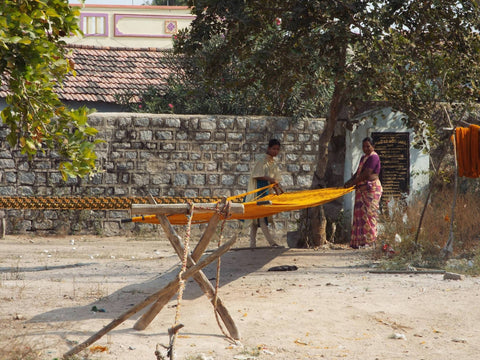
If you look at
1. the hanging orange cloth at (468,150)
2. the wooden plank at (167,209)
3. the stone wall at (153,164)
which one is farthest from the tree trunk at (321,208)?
the wooden plank at (167,209)

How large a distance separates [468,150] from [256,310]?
12.8 ft

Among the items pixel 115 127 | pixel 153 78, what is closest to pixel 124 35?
pixel 153 78

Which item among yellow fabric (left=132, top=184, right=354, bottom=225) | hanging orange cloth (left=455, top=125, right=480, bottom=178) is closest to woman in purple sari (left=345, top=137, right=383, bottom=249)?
yellow fabric (left=132, top=184, right=354, bottom=225)

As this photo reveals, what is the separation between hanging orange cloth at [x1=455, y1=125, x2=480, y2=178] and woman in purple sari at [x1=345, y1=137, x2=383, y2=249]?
5.30ft

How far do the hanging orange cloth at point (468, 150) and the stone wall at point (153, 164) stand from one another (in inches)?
152

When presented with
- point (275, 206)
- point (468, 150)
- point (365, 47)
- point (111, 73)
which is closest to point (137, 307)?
point (275, 206)

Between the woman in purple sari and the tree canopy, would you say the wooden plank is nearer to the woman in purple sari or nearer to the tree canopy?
the tree canopy

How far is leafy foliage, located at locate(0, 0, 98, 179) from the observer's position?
3.95 m

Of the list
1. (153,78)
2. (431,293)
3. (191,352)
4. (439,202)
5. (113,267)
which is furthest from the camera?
(153,78)

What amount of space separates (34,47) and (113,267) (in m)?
4.57

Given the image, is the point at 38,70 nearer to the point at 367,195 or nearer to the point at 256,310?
the point at 256,310

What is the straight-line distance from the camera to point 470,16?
314 inches

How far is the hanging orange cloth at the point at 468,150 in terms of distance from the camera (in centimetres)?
797

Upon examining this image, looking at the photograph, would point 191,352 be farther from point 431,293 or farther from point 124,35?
point 124,35
